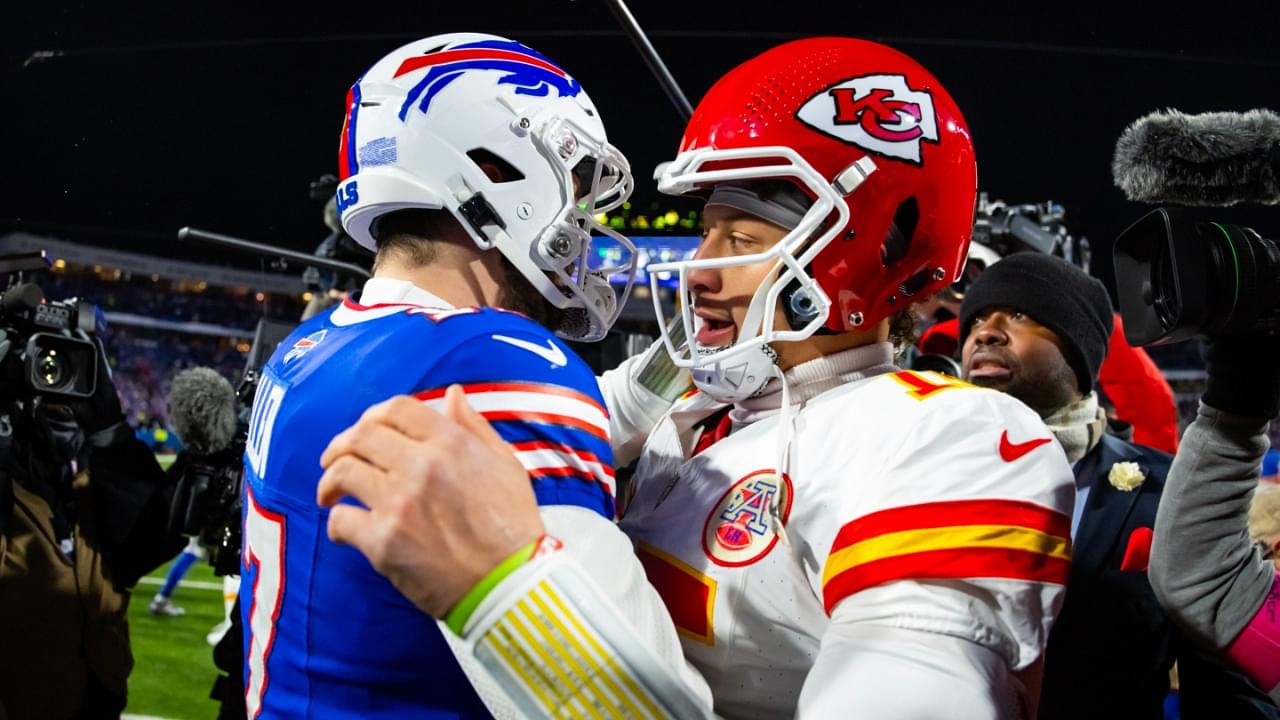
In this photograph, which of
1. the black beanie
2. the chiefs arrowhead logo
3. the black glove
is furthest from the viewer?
the black beanie

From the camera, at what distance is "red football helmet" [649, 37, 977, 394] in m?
1.51

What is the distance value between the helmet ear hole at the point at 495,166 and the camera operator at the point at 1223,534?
1.23 meters

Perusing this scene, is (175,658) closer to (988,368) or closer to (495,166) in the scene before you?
(988,368)

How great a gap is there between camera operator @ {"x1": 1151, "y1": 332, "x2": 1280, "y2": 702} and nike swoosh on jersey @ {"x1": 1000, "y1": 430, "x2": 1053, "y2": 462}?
581 millimetres

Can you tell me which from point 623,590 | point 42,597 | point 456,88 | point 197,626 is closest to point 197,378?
point 42,597

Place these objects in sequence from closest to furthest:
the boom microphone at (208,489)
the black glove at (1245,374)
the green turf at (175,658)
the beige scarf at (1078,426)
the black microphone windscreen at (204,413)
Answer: the black glove at (1245,374)
the beige scarf at (1078,426)
the boom microphone at (208,489)
the black microphone windscreen at (204,413)
the green turf at (175,658)

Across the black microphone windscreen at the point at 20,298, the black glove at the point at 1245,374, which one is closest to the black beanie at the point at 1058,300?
the black glove at the point at 1245,374

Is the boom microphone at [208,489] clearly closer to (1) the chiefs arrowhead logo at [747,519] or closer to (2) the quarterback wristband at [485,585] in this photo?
(1) the chiefs arrowhead logo at [747,519]

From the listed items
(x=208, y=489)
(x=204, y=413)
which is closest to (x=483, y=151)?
(x=208, y=489)

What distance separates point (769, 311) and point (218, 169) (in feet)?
28.6

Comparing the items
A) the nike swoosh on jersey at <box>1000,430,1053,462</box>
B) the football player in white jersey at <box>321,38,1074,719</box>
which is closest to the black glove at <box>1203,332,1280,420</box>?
the football player in white jersey at <box>321,38,1074,719</box>

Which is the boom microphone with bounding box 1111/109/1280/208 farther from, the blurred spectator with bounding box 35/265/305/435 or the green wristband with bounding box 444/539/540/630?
the blurred spectator with bounding box 35/265/305/435

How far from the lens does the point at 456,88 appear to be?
1.73 m

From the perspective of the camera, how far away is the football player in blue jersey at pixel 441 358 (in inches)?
43.8
